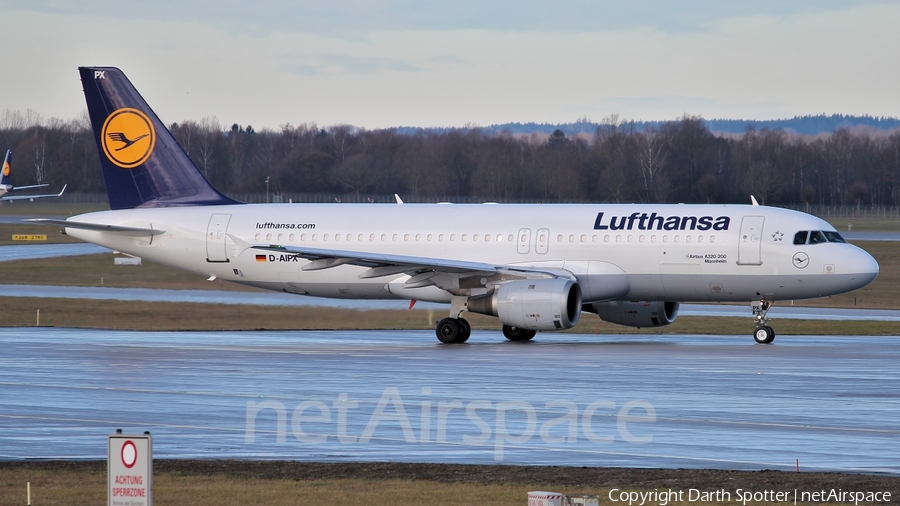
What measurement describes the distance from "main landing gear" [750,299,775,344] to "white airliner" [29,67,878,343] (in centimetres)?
4

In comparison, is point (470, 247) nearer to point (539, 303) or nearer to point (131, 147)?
point (539, 303)

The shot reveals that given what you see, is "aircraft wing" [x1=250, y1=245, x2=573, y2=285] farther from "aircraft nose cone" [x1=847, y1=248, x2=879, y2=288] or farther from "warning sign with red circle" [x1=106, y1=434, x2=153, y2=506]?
"warning sign with red circle" [x1=106, y1=434, x2=153, y2=506]

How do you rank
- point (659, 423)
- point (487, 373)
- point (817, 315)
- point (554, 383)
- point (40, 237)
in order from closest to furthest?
point (659, 423) → point (554, 383) → point (487, 373) → point (817, 315) → point (40, 237)

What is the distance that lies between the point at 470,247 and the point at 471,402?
1486cm

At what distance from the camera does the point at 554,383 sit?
22672 mm

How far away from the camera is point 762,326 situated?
32.3m

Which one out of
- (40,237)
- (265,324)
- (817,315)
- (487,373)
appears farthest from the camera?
(40,237)

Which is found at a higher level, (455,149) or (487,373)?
(455,149)

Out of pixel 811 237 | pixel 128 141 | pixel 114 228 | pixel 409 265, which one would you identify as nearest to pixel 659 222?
pixel 811 237

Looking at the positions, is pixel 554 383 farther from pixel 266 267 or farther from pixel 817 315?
pixel 817 315

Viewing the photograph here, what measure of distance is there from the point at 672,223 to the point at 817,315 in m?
12.9

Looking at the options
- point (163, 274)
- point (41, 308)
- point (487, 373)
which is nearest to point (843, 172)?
point (163, 274)

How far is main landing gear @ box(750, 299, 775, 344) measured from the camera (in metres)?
32.0

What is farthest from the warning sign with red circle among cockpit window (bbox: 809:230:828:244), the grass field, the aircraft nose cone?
cockpit window (bbox: 809:230:828:244)
